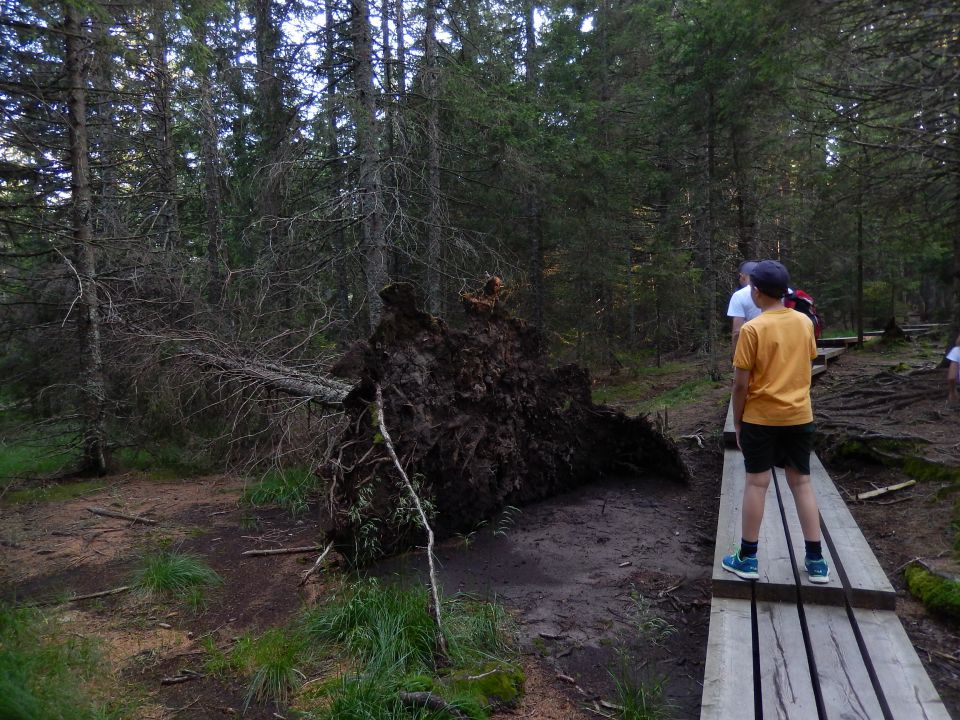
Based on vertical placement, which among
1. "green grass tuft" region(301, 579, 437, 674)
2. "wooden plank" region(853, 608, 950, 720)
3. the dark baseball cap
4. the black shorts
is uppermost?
the dark baseball cap

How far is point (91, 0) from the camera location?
708cm

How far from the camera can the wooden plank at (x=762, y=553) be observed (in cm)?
393

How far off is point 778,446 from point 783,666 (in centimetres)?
142

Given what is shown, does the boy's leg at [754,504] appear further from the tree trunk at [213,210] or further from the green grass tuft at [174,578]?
the tree trunk at [213,210]

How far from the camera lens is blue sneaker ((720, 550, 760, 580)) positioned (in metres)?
3.96

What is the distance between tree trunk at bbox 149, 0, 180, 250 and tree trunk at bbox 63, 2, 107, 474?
985 mm

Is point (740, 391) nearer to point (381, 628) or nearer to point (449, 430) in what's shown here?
point (381, 628)

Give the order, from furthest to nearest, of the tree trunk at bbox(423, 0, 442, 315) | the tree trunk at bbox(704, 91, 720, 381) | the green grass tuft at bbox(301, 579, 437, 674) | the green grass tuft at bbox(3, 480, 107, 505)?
the tree trunk at bbox(704, 91, 720, 381)
the tree trunk at bbox(423, 0, 442, 315)
the green grass tuft at bbox(3, 480, 107, 505)
the green grass tuft at bbox(301, 579, 437, 674)

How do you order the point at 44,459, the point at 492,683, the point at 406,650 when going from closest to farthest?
1. the point at 492,683
2. the point at 406,650
3. the point at 44,459

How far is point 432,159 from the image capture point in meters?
12.8

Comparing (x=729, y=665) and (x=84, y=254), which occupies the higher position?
(x=84, y=254)

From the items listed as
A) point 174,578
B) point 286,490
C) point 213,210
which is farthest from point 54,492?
point 213,210

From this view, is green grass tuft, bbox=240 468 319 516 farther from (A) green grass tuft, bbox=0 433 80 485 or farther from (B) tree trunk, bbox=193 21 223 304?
(B) tree trunk, bbox=193 21 223 304

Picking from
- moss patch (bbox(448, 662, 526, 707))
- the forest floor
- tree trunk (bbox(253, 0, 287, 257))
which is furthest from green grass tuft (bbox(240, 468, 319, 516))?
tree trunk (bbox(253, 0, 287, 257))
